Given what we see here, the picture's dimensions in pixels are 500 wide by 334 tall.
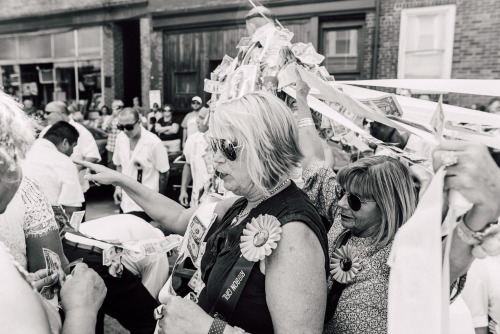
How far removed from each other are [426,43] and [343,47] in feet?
7.05

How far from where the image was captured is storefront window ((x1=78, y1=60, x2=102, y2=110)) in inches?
642

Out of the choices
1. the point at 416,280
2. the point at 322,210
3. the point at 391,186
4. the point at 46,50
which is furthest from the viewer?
the point at 46,50

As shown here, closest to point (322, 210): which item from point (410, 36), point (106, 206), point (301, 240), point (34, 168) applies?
point (301, 240)

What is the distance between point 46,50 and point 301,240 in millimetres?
18549

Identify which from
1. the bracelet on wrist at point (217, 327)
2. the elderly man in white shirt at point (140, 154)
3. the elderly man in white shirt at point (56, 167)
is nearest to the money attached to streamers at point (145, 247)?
the bracelet on wrist at point (217, 327)

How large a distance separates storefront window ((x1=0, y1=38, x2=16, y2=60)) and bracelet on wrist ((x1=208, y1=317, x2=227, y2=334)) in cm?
2007

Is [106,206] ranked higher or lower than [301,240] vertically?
lower

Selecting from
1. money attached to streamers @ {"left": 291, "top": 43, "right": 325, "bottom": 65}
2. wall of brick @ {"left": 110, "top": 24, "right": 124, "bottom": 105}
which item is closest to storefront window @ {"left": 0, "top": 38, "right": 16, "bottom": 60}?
wall of brick @ {"left": 110, "top": 24, "right": 124, "bottom": 105}

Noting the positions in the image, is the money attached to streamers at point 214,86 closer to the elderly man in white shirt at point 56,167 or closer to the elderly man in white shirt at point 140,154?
the elderly man in white shirt at point 56,167

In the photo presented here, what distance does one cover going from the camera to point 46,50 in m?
17.4

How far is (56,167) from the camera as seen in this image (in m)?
4.08

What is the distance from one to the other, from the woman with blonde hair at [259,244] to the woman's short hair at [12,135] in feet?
2.20

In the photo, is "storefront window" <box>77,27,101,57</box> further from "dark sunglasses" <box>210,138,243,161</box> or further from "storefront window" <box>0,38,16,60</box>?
"dark sunglasses" <box>210,138,243,161</box>

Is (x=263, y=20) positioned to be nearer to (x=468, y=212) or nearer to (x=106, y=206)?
(x=468, y=212)
